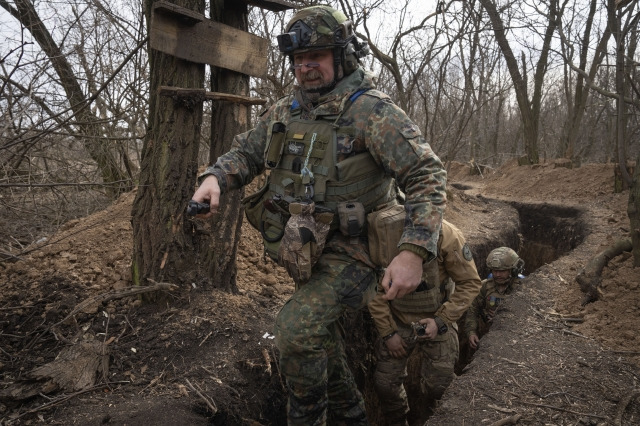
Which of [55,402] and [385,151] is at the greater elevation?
[385,151]

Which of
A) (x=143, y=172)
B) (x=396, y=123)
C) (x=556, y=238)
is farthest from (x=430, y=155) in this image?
(x=556, y=238)

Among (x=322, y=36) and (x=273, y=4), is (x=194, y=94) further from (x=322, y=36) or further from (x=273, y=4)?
(x=322, y=36)

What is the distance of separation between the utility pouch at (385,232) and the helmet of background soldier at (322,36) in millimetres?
863

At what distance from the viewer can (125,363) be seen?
317 cm

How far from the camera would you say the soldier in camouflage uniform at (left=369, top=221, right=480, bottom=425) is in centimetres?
407

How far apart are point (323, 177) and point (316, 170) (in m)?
0.06

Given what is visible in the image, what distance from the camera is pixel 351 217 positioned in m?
2.57

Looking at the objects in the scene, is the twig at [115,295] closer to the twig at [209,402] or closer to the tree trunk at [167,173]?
the tree trunk at [167,173]

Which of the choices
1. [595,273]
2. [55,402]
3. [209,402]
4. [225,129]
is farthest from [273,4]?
[595,273]

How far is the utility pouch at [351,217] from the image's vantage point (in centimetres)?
257

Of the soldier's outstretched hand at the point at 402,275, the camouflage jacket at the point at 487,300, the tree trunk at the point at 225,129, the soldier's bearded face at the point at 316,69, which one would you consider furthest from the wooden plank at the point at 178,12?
the camouflage jacket at the point at 487,300

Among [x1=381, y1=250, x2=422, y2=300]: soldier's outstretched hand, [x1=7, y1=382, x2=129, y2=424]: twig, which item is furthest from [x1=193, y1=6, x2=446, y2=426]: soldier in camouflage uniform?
[x1=7, y1=382, x2=129, y2=424]: twig

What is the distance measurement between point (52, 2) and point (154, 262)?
3.77m

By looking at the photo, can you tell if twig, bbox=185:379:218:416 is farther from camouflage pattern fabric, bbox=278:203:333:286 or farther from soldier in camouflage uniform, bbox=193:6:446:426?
camouflage pattern fabric, bbox=278:203:333:286
